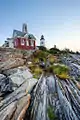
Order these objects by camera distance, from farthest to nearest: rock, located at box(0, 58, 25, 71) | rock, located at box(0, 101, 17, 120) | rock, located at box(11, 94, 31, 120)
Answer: rock, located at box(0, 58, 25, 71)
rock, located at box(11, 94, 31, 120)
rock, located at box(0, 101, 17, 120)

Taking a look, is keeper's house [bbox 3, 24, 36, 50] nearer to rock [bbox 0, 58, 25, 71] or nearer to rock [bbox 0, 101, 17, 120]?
rock [bbox 0, 58, 25, 71]

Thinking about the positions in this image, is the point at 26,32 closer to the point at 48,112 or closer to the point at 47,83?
the point at 47,83

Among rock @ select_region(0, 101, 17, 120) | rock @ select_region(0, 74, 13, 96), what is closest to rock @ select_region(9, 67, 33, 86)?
rock @ select_region(0, 74, 13, 96)

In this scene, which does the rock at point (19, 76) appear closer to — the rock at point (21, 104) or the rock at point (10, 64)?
Answer: the rock at point (10, 64)

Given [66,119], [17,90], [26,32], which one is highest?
[26,32]

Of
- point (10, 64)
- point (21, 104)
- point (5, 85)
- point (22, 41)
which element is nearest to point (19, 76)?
point (5, 85)

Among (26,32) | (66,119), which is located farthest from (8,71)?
(26,32)

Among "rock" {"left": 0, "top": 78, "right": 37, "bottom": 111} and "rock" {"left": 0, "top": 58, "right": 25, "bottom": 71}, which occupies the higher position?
"rock" {"left": 0, "top": 58, "right": 25, "bottom": 71}

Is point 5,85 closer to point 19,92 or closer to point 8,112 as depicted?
point 19,92

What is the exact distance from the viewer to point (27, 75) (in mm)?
15859

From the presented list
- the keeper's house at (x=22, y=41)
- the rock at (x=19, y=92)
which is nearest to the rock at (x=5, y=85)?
the rock at (x=19, y=92)

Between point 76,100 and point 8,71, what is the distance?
6.72 metres

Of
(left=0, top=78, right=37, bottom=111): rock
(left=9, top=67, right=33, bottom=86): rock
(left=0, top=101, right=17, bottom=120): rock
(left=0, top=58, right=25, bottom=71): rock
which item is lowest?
(left=0, top=101, right=17, bottom=120): rock

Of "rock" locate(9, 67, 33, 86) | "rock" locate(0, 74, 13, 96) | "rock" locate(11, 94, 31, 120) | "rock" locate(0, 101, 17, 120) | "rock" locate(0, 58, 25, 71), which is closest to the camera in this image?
"rock" locate(0, 101, 17, 120)
